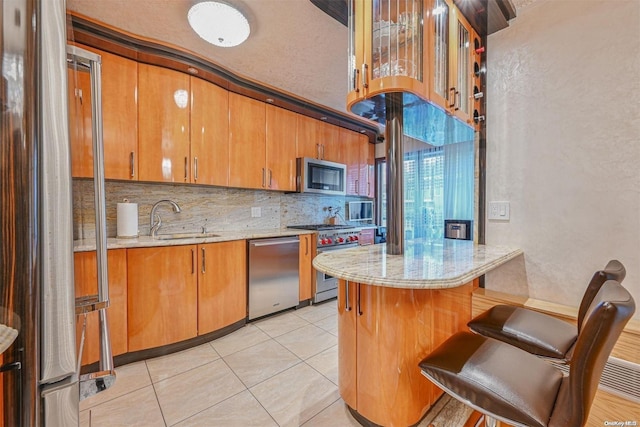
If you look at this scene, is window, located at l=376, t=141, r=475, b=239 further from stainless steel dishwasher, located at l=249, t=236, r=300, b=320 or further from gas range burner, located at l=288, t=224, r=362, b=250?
stainless steel dishwasher, located at l=249, t=236, r=300, b=320

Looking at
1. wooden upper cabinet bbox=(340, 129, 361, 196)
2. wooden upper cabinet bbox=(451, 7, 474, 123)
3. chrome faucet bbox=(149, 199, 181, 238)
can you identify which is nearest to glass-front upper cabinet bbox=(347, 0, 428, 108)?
wooden upper cabinet bbox=(451, 7, 474, 123)

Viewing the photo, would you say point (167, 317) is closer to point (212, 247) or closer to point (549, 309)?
point (212, 247)

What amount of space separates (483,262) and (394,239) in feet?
1.47

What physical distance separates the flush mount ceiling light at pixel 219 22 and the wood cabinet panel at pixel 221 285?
63.2 inches

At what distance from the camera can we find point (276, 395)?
Answer: 1.68 metres

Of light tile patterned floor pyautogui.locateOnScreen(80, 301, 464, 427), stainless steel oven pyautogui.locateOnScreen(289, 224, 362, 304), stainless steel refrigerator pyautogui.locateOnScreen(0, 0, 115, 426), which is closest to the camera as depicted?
stainless steel refrigerator pyautogui.locateOnScreen(0, 0, 115, 426)

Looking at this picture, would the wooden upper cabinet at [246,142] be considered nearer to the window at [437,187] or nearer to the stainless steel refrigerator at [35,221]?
the window at [437,187]

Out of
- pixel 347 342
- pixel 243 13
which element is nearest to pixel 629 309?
pixel 347 342

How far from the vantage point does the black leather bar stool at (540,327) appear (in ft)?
3.48

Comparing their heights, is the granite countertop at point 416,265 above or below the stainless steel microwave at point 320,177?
below

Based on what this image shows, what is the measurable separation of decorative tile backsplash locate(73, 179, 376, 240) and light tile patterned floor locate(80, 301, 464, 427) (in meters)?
1.19

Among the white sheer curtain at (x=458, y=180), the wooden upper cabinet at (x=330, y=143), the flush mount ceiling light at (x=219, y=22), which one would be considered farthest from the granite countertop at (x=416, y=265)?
the wooden upper cabinet at (x=330, y=143)

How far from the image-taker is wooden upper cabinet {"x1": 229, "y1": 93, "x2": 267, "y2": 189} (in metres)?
2.75

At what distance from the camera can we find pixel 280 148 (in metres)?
3.19
